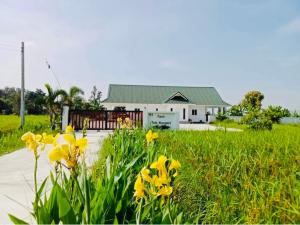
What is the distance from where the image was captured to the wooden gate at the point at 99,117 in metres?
24.5

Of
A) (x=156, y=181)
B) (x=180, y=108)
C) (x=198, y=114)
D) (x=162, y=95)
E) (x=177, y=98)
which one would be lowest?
(x=156, y=181)

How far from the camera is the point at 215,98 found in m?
52.8

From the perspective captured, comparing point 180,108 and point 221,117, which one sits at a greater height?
point 180,108

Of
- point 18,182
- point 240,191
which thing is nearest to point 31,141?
point 240,191

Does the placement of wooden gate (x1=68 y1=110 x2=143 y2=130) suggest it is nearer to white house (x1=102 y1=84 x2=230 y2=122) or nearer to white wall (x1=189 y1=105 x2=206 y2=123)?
white house (x1=102 y1=84 x2=230 y2=122)

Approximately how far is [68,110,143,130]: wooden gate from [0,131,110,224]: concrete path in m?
13.2

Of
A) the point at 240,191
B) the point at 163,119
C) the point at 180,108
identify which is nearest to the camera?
the point at 240,191

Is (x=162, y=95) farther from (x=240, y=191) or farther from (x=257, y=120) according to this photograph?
(x=240, y=191)

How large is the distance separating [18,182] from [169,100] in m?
43.9

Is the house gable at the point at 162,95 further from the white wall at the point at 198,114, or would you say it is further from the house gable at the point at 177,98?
the white wall at the point at 198,114

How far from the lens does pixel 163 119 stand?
21.2 metres

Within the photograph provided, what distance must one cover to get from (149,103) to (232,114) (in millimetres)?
10827

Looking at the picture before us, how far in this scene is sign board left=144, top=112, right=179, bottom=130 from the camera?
20797 millimetres

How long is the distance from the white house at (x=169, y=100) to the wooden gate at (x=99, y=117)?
23683 millimetres
